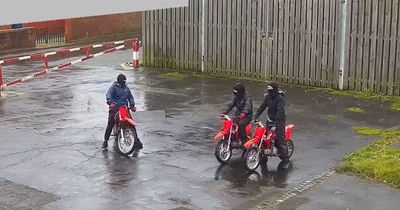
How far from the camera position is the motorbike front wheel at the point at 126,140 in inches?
432

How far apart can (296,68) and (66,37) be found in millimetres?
16364

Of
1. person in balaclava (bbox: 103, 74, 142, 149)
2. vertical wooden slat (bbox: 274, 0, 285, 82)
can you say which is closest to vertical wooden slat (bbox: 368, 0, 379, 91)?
vertical wooden slat (bbox: 274, 0, 285, 82)

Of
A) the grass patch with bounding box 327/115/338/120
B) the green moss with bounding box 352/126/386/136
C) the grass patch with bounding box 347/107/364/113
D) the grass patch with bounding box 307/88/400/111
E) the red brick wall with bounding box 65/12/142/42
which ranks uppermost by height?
the red brick wall with bounding box 65/12/142/42

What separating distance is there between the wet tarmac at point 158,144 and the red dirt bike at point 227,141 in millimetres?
217

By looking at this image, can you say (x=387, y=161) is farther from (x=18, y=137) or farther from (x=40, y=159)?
(x=18, y=137)

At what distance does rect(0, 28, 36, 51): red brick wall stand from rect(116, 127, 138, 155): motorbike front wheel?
704 inches

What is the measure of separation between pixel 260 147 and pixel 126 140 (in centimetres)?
258

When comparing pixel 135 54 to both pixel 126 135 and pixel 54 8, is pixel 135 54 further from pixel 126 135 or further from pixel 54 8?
pixel 54 8

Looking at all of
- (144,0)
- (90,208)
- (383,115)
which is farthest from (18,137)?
(144,0)

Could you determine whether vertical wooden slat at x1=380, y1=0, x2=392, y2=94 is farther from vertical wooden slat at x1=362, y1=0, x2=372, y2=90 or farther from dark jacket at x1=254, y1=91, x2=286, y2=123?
dark jacket at x1=254, y1=91, x2=286, y2=123

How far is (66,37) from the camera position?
30.8 metres

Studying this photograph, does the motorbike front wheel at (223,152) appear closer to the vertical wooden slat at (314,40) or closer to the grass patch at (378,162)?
the grass patch at (378,162)

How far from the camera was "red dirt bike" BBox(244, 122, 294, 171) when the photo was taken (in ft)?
32.7

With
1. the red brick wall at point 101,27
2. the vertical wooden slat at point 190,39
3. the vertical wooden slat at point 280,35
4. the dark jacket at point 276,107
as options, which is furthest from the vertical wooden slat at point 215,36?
the red brick wall at point 101,27
